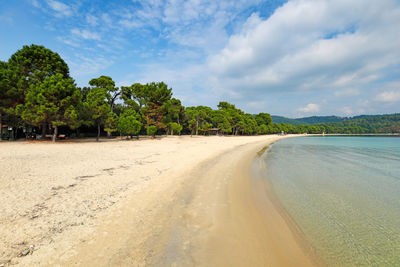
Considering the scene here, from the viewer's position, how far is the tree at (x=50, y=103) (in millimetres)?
19672

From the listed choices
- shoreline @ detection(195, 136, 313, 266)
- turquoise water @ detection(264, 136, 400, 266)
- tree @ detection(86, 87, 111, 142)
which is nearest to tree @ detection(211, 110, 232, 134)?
tree @ detection(86, 87, 111, 142)

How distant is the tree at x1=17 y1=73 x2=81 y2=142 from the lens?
19672 mm

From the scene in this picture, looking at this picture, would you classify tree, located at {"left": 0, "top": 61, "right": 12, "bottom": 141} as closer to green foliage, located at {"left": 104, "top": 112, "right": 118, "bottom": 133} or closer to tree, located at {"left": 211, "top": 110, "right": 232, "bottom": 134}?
green foliage, located at {"left": 104, "top": 112, "right": 118, "bottom": 133}

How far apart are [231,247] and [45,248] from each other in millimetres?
3519

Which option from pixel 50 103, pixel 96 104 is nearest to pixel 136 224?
pixel 50 103

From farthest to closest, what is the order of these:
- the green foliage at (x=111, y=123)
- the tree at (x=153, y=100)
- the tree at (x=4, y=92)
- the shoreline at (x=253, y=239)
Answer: the tree at (x=153, y=100)
the green foliage at (x=111, y=123)
the tree at (x=4, y=92)
the shoreline at (x=253, y=239)

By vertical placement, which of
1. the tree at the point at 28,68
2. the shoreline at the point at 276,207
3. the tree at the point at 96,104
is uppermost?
the tree at the point at 28,68

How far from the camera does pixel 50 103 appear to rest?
65.3ft

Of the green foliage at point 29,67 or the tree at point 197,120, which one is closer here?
the green foliage at point 29,67

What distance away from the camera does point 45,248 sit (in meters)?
3.04

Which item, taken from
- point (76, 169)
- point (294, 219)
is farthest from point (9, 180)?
point (294, 219)

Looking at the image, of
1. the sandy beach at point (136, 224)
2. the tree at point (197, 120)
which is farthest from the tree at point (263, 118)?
the sandy beach at point (136, 224)

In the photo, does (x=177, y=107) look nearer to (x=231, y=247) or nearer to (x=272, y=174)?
(x=272, y=174)

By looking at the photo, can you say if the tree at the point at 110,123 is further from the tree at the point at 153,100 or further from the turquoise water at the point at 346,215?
the turquoise water at the point at 346,215
